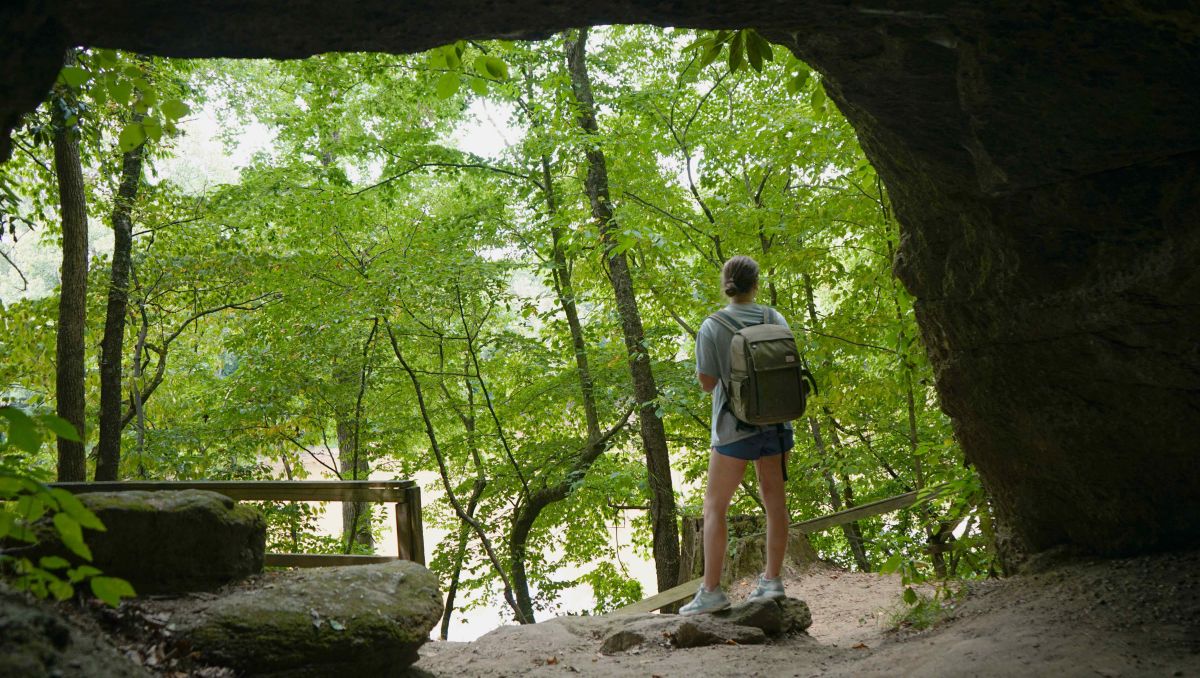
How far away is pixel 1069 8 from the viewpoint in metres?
2.61

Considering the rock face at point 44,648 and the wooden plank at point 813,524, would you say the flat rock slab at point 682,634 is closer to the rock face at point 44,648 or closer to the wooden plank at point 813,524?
the wooden plank at point 813,524

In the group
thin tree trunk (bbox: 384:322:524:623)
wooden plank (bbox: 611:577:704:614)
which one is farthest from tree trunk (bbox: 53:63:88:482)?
wooden plank (bbox: 611:577:704:614)

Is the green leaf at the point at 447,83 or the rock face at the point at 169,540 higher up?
the green leaf at the point at 447,83

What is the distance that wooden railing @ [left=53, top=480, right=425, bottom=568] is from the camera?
17.1 feet

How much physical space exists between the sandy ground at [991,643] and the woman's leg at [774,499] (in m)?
0.57

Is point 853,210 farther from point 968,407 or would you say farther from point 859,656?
point 859,656

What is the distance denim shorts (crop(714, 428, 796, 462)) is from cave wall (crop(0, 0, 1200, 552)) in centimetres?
92

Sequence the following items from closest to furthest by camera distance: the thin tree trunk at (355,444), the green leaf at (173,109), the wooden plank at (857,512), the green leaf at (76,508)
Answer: the green leaf at (76,508)
the green leaf at (173,109)
the wooden plank at (857,512)
the thin tree trunk at (355,444)

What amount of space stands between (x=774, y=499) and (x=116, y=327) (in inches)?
359

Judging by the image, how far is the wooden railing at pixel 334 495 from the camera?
206 inches

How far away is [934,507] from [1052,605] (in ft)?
7.56

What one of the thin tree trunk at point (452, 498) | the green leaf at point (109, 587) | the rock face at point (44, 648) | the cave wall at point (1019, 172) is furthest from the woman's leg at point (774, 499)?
the thin tree trunk at point (452, 498)

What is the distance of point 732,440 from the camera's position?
15.3ft

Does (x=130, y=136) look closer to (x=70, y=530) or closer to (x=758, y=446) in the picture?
(x=70, y=530)
